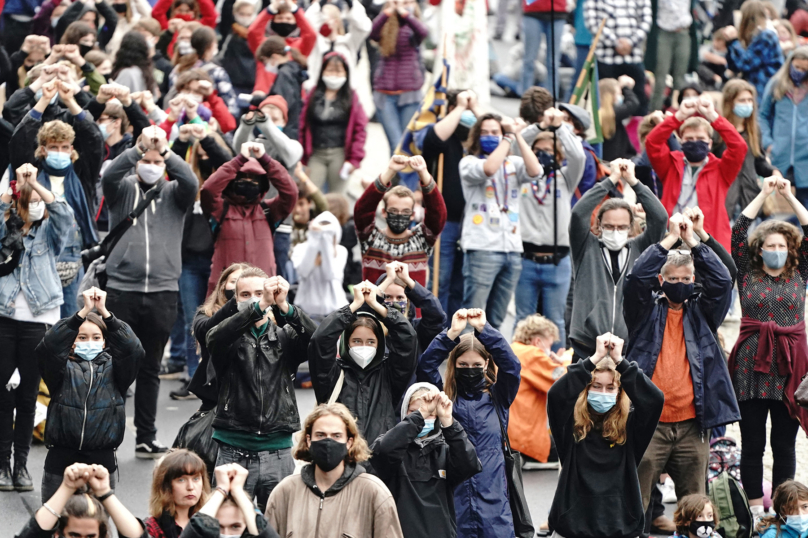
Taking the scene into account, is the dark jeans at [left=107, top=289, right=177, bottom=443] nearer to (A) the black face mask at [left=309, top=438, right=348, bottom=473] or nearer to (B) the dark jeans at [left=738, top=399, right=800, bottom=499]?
(A) the black face mask at [left=309, top=438, right=348, bottom=473]

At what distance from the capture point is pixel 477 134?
1099 cm

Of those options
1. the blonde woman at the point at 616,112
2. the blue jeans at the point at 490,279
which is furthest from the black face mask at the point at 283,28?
the blue jeans at the point at 490,279

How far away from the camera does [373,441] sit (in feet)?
26.1

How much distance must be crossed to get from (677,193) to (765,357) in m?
2.29

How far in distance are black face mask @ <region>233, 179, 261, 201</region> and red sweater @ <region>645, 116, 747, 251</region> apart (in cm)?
303

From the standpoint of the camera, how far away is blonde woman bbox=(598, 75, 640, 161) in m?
13.3

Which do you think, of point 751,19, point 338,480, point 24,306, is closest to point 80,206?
point 24,306

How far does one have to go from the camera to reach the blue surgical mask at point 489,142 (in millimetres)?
10953

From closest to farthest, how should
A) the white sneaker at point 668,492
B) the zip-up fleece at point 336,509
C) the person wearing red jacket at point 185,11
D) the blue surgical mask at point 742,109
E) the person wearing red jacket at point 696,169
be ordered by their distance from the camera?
the zip-up fleece at point 336,509, the white sneaker at point 668,492, the person wearing red jacket at point 696,169, the blue surgical mask at point 742,109, the person wearing red jacket at point 185,11

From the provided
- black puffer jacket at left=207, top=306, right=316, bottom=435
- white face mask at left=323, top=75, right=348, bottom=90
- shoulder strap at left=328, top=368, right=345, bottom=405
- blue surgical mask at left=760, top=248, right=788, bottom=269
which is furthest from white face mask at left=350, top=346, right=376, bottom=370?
white face mask at left=323, top=75, right=348, bottom=90

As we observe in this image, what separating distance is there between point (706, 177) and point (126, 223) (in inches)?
175

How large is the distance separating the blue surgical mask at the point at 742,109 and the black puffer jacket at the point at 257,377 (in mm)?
5143

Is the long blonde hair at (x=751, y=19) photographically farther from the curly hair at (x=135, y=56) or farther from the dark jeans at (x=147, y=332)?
the dark jeans at (x=147, y=332)

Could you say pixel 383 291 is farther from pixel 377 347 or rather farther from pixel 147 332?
pixel 147 332
